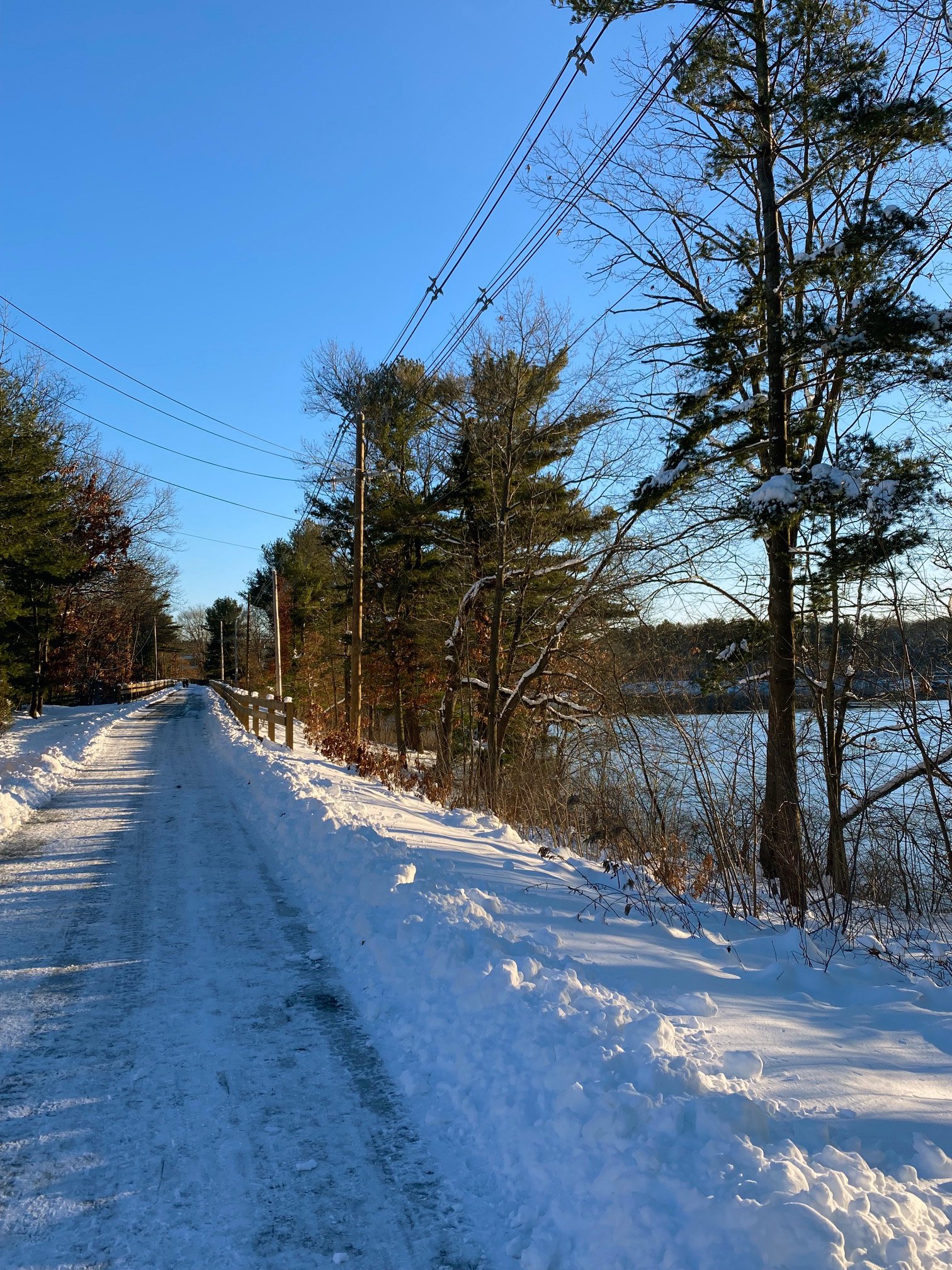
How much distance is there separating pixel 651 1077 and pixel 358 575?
49.3 feet

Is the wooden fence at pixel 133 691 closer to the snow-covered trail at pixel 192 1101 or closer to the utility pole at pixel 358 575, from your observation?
the utility pole at pixel 358 575

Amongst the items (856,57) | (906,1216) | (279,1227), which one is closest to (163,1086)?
(279,1227)

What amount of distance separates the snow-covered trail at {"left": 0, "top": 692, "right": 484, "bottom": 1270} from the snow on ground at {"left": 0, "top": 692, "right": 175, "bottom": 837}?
4050 mm

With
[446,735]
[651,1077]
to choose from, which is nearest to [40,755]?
[446,735]

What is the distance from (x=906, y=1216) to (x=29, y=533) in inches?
941

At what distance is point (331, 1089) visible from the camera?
370cm

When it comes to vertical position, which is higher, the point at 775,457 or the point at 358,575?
the point at 775,457

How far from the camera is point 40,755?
1504cm

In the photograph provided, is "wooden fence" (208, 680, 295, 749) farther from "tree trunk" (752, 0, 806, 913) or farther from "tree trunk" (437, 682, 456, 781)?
"tree trunk" (752, 0, 806, 913)

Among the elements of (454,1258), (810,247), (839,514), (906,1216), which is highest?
(810,247)

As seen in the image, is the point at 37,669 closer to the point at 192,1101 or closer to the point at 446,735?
the point at 446,735

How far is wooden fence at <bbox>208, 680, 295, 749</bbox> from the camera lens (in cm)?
1764

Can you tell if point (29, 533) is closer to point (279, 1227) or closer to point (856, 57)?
point (856, 57)

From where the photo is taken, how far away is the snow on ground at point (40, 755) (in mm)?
10734
